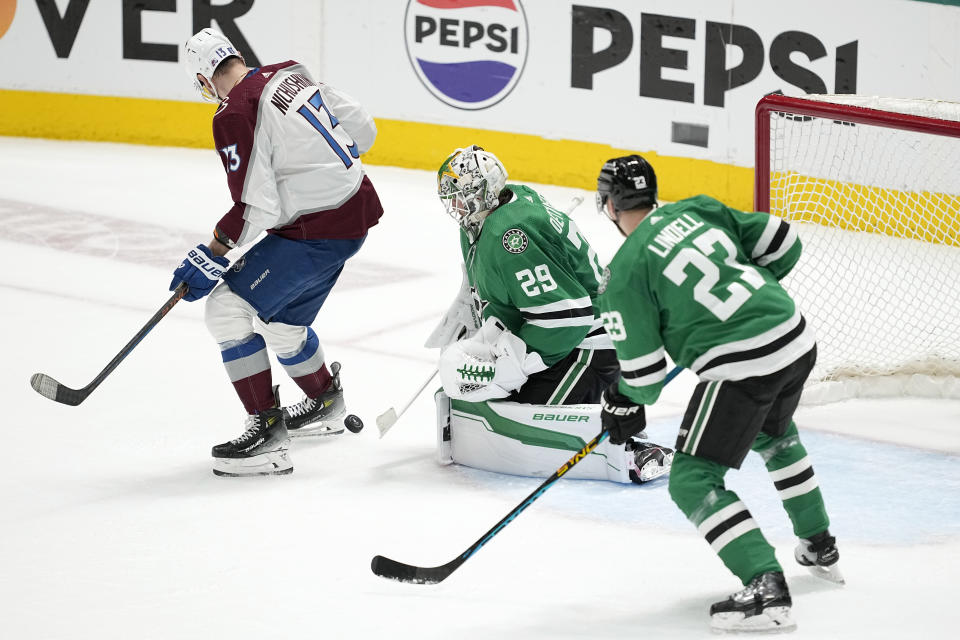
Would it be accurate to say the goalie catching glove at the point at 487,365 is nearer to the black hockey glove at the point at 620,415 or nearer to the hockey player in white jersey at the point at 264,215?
the hockey player in white jersey at the point at 264,215

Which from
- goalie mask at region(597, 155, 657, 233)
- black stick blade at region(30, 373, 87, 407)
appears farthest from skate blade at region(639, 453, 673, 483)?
black stick blade at region(30, 373, 87, 407)

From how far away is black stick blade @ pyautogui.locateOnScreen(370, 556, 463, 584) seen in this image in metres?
2.90

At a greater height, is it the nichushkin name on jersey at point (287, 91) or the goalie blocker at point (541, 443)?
the nichushkin name on jersey at point (287, 91)

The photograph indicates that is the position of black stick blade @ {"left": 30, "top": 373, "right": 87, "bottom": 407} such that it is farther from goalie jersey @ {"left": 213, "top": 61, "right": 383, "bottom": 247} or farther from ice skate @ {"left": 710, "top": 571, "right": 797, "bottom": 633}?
ice skate @ {"left": 710, "top": 571, "right": 797, "bottom": 633}

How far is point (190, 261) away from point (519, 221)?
2.98 ft

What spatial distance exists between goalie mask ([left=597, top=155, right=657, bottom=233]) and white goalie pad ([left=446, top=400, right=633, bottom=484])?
932 mm

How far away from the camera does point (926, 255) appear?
206 inches

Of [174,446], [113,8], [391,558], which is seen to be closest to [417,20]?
[113,8]

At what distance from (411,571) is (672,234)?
934 millimetres

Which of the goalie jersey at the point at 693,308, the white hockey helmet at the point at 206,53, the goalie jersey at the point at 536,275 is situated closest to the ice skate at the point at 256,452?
the goalie jersey at the point at 536,275

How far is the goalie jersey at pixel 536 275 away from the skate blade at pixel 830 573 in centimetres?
99

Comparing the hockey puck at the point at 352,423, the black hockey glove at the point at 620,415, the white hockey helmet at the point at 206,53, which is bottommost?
the hockey puck at the point at 352,423

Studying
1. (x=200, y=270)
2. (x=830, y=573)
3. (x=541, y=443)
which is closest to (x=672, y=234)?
(x=830, y=573)

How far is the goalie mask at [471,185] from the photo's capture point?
12.0 ft
